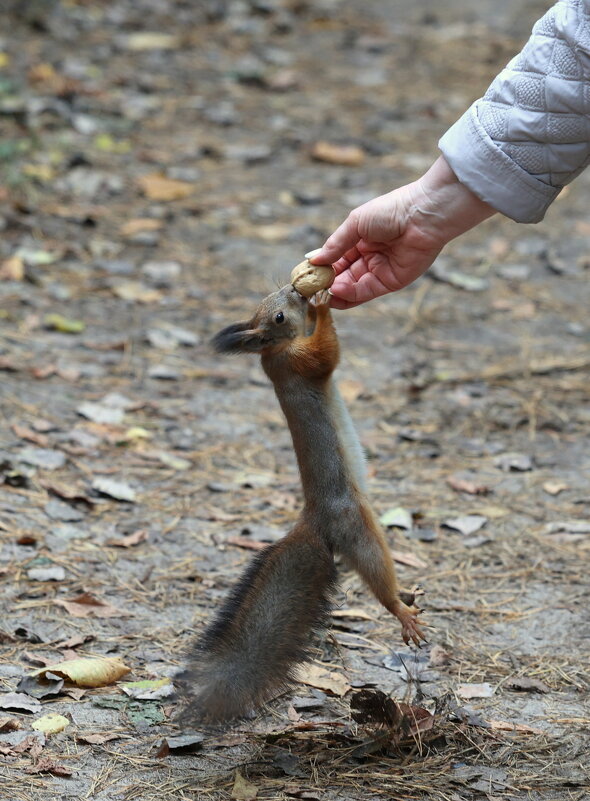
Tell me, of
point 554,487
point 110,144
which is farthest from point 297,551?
point 110,144

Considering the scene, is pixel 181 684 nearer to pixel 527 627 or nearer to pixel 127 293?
pixel 527 627

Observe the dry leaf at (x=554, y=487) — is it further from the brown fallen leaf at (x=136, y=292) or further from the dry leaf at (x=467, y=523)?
the brown fallen leaf at (x=136, y=292)

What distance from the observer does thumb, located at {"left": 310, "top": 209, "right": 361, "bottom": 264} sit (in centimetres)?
226

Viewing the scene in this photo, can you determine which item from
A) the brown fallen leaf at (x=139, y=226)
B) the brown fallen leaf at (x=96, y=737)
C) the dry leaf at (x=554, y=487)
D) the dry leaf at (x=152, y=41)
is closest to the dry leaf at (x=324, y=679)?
the brown fallen leaf at (x=96, y=737)

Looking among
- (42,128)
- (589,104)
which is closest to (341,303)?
(589,104)

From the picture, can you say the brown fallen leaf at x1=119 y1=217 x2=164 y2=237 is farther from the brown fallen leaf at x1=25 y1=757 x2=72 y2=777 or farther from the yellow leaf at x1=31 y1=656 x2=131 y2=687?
the brown fallen leaf at x1=25 y1=757 x2=72 y2=777

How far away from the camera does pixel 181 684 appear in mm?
1993

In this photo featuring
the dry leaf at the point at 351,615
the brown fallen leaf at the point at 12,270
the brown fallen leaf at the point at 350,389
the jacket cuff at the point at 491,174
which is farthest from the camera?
the brown fallen leaf at the point at 12,270

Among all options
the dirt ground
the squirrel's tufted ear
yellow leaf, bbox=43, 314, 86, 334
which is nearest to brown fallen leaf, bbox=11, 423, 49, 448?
the dirt ground

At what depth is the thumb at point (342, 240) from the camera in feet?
7.40

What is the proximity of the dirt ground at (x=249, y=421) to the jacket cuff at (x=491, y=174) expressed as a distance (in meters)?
0.99

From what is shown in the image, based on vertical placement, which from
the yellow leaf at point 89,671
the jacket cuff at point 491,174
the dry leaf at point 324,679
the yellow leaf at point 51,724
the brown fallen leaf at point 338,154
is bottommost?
the dry leaf at point 324,679

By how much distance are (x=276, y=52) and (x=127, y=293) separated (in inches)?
137

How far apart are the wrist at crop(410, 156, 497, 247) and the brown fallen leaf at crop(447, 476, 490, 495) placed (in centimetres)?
124
